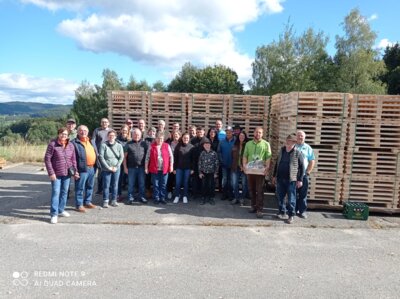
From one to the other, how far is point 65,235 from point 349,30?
34072 millimetres

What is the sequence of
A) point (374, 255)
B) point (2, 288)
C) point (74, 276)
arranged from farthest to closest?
point (374, 255)
point (74, 276)
point (2, 288)

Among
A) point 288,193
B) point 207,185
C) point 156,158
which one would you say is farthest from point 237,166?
point 156,158

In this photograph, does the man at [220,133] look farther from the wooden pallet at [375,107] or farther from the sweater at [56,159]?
the sweater at [56,159]

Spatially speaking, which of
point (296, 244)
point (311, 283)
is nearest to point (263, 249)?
point (296, 244)

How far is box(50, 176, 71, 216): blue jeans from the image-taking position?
21.7 ft

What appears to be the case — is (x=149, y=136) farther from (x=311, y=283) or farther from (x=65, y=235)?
(x=311, y=283)

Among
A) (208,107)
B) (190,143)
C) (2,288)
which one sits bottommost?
(2,288)

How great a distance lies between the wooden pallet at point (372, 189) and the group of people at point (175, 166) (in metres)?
1.33

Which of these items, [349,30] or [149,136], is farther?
[349,30]

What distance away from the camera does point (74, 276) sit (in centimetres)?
435

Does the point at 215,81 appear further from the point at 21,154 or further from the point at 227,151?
the point at 227,151

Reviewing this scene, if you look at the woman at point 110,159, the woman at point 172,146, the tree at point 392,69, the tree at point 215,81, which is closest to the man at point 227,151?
the woman at point 172,146

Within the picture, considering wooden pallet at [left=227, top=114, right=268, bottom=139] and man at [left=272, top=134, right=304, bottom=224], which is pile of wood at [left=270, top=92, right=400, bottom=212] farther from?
wooden pallet at [left=227, top=114, right=268, bottom=139]

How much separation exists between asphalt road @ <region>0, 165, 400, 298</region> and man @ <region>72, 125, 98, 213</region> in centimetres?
38
